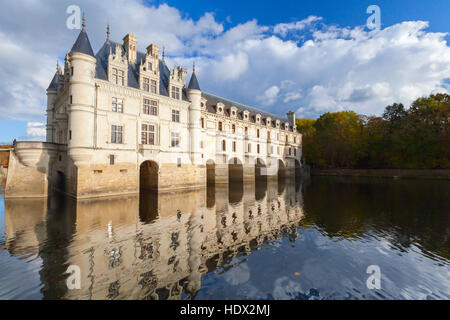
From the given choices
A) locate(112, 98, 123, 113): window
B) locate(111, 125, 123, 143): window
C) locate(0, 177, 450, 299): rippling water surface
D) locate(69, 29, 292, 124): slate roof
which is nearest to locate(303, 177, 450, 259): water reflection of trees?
locate(0, 177, 450, 299): rippling water surface

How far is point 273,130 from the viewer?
45.2 metres

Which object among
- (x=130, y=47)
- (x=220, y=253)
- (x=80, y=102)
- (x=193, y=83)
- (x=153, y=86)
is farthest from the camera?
(x=193, y=83)

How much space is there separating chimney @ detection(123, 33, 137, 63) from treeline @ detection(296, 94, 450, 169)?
49.9m

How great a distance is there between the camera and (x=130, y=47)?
2433cm

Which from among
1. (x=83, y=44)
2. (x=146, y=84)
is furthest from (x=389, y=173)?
(x=83, y=44)

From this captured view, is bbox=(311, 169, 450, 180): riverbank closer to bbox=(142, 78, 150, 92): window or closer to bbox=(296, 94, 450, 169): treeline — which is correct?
bbox=(296, 94, 450, 169): treeline

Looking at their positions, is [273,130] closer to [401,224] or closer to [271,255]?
[401,224]

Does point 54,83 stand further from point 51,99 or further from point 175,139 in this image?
point 175,139

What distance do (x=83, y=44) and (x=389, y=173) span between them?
63.9 m

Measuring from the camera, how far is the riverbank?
143 ft

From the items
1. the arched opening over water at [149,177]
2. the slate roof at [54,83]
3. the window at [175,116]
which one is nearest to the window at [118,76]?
the window at [175,116]

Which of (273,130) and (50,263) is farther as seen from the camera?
(273,130)

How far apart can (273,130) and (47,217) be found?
40093 millimetres
